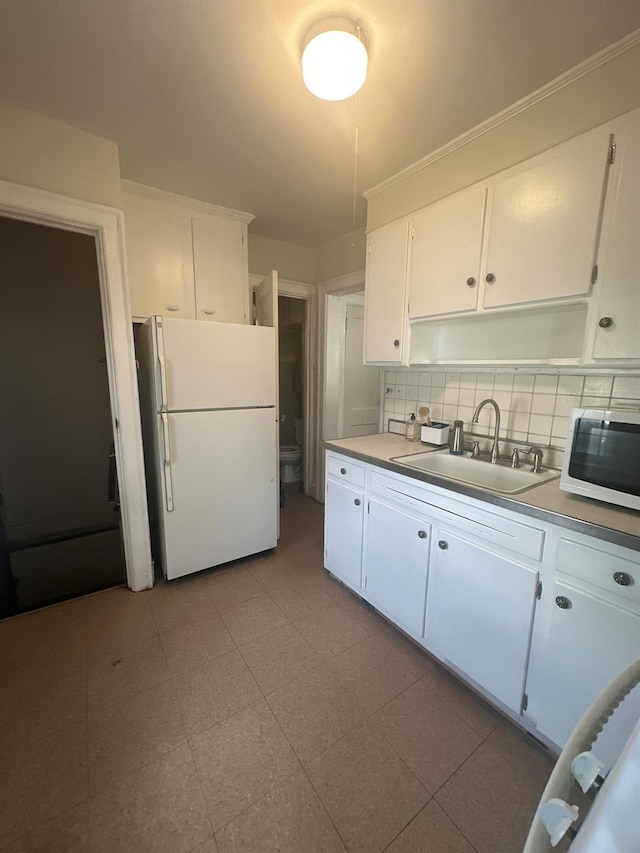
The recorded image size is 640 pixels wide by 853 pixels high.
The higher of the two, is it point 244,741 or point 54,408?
point 54,408

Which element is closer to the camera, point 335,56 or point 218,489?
point 335,56

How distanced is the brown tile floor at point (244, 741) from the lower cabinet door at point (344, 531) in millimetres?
268

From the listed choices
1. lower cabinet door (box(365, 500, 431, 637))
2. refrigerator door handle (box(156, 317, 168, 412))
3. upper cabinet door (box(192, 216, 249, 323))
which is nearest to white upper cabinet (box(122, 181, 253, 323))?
upper cabinet door (box(192, 216, 249, 323))

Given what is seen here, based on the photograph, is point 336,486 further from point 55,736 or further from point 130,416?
point 55,736

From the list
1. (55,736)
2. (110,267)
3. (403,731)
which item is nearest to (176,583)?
(55,736)

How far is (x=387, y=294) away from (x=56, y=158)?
1.86 meters

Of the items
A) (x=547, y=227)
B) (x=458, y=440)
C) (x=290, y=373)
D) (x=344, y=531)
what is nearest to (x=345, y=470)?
(x=344, y=531)

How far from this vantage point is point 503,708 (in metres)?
1.42

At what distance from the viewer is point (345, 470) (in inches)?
81.7

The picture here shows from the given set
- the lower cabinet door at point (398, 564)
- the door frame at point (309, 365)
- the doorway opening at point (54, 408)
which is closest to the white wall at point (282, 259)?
the door frame at point (309, 365)

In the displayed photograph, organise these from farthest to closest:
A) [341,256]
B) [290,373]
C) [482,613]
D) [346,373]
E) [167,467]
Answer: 1. [290,373]
2. [346,373]
3. [341,256]
4. [167,467]
5. [482,613]

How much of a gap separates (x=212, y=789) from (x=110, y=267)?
7.70ft

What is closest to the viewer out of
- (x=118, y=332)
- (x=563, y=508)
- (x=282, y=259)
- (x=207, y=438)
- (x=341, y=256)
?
(x=563, y=508)

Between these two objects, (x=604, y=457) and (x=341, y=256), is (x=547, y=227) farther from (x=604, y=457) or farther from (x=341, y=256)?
(x=341, y=256)
